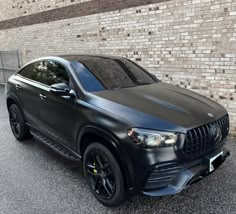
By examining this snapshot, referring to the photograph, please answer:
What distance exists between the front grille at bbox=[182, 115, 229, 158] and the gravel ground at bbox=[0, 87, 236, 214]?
27.0 inches

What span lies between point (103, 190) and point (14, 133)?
111 inches

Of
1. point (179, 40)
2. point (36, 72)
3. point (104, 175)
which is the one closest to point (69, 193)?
point (104, 175)

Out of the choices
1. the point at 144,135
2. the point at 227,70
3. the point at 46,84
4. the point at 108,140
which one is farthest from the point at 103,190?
the point at 227,70

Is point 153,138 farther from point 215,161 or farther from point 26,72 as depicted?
point 26,72

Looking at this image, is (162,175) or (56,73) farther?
(56,73)

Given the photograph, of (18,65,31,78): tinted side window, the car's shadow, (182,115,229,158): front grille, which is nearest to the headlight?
(182,115,229,158): front grille

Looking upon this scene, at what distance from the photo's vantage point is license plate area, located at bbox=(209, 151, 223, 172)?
2.46 m

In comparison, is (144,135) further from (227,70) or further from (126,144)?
(227,70)

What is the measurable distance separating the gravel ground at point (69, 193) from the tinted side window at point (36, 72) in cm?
129

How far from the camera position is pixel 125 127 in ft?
7.49

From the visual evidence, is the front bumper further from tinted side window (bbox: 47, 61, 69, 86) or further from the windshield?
tinted side window (bbox: 47, 61, 69, 86)

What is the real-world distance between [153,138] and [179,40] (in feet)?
11.5

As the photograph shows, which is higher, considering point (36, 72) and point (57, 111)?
point (36, 72)

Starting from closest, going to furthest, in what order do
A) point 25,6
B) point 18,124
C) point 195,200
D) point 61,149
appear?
1. point 195,200
2. point 61,149
3. point 18,124
4. point 25,6
